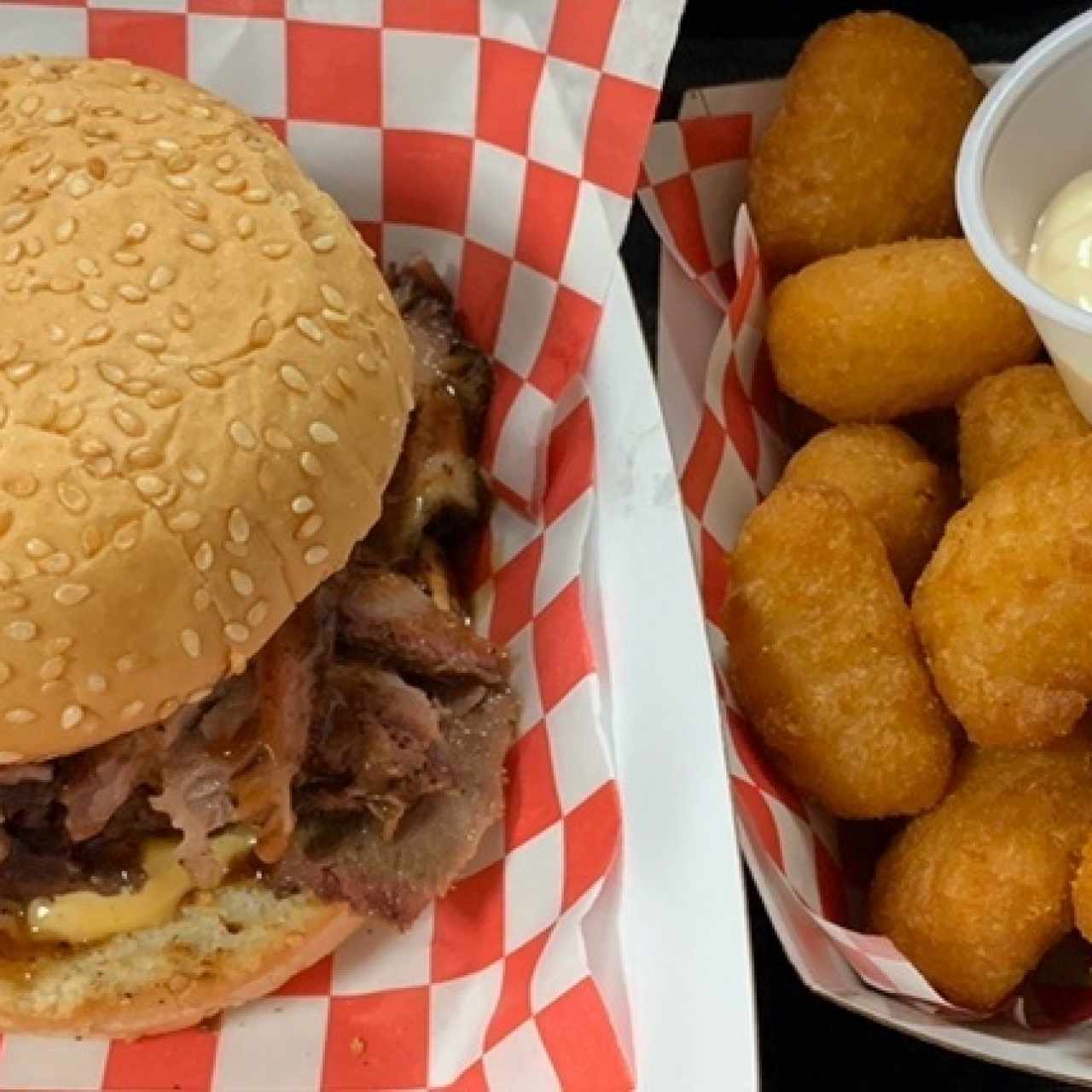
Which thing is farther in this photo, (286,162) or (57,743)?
(286,162)

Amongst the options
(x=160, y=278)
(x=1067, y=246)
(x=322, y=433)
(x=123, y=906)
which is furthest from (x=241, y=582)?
(x=1067, y=246)

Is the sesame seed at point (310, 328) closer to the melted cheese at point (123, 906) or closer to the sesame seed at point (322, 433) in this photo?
the sesame seed at point (322, 433)

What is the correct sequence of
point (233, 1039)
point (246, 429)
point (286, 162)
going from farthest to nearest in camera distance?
1. point (233, 1039)
2. point (286, 162)
3. point (246, 429)

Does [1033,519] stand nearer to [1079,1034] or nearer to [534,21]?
[1079,1034]

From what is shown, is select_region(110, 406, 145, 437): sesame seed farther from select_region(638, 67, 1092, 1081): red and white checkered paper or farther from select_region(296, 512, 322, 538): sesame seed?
select_region(638, 67, 1092, 1081): red and white checkered paper

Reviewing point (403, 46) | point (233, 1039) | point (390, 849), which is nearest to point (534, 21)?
point (403, 46)

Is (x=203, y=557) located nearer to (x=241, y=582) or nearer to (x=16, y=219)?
(x=241, y=582)
